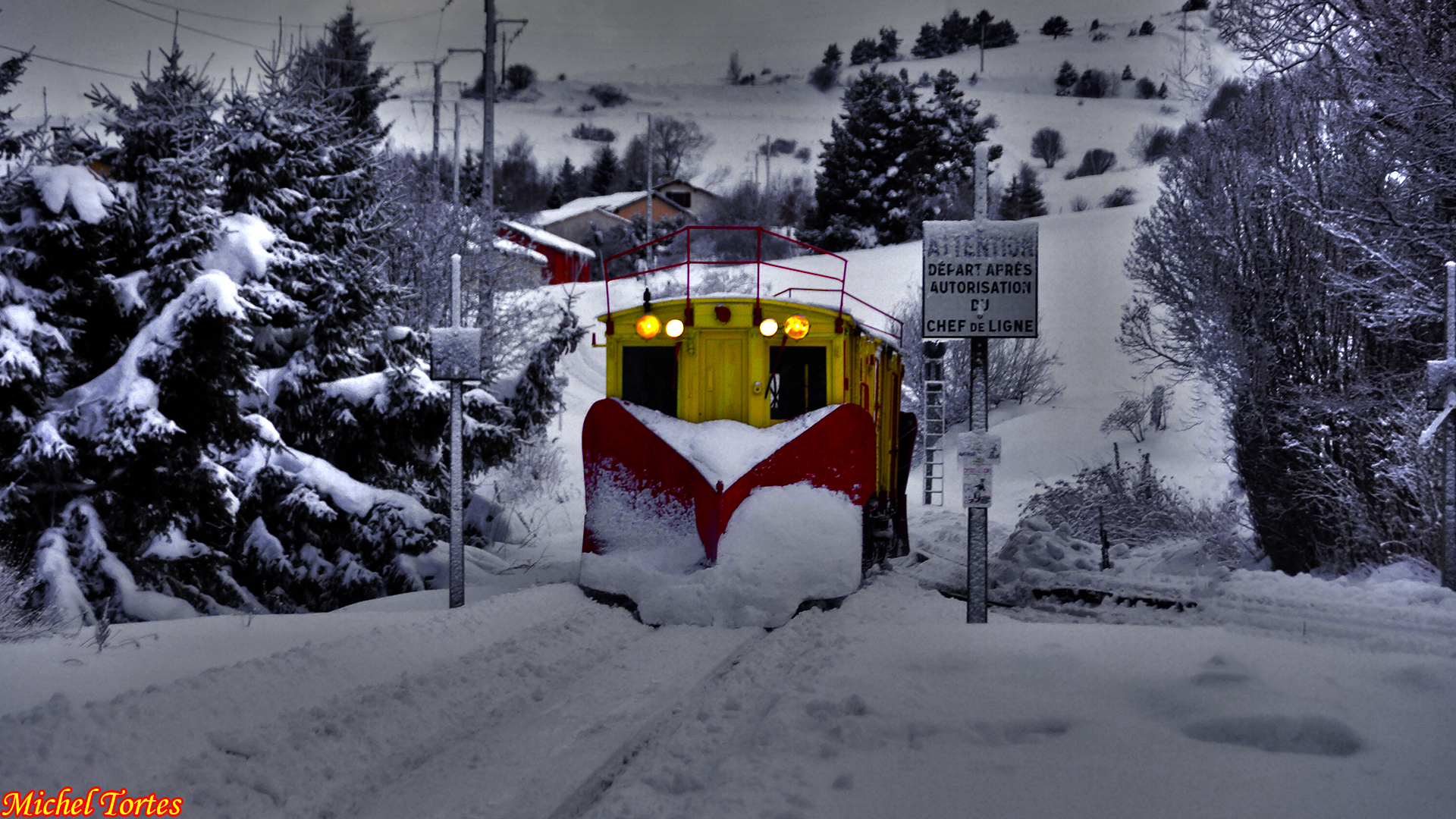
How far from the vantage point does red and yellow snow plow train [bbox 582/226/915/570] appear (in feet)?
28.1

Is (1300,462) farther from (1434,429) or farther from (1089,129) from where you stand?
(1089,129)

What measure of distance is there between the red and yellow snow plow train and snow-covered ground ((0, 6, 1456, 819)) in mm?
1129

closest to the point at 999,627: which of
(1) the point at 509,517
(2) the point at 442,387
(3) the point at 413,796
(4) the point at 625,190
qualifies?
(3) the point at 413,796

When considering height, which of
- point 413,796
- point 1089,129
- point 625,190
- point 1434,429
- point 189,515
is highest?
point 1089,129

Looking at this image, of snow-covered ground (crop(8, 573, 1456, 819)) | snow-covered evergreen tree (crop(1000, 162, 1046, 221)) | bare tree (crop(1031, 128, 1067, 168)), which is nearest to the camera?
snow-covered ground (crop(8, 573, 1456, 819))

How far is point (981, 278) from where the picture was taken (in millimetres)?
7336

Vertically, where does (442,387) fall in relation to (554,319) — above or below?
below

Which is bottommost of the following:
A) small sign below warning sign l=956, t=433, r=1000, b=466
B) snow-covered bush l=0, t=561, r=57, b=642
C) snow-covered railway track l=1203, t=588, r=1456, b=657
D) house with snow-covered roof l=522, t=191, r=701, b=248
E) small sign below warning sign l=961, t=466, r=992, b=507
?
snow-covered bush l=0, t=561, r=57, b=642

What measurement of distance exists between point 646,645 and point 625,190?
2593 inches

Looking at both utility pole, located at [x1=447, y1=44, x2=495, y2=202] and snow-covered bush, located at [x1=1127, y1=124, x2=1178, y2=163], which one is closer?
utility pole, located at [x1=447, y1=44, x2=495, y2=202]

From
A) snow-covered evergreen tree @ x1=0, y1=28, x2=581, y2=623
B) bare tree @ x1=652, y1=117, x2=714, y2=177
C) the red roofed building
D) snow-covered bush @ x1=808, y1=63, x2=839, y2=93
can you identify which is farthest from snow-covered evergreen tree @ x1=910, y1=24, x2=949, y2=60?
snow-covered evergreen tree @ x1=0, y1=28, x2=581, y2=623

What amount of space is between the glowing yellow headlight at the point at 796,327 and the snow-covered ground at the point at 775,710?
96.4 inches

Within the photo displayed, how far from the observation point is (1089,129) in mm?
86250

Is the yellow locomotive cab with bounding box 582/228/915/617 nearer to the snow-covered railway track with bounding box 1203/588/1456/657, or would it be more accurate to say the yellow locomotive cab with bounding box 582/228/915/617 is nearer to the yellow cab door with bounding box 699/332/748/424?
the yellow cab door with bounding box 699/332/748/424
